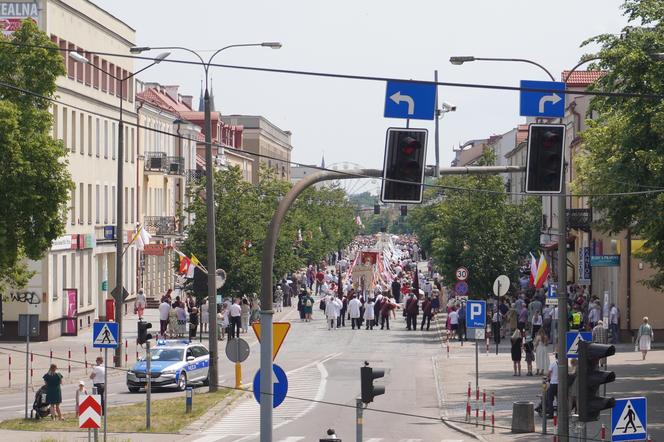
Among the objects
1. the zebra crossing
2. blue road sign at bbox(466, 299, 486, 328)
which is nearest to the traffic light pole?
the zebra crossing

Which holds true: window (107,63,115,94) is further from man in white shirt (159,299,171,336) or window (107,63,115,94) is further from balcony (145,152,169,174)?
man in white shirt (159,299,171,336)

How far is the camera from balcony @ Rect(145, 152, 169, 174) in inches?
3024

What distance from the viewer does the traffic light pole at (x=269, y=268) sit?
699 inches

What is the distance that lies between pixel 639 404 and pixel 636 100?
13921mm

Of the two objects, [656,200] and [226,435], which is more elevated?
[656,200]

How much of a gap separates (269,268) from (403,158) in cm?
242

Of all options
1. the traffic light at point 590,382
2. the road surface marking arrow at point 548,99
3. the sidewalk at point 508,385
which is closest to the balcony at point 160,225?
the sidewalk at point 508,385

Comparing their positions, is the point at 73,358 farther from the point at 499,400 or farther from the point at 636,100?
the point at 636,100

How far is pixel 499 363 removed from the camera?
1715 inches

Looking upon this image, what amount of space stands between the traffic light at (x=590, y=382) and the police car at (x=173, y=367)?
68.5ft

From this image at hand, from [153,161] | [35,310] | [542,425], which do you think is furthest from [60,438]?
[153,161]

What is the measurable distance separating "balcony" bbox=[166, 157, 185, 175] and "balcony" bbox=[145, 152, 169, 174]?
Result: 7.23 ft

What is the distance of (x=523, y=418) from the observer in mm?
27641

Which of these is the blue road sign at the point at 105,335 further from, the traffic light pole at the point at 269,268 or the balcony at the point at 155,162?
the balcony at the point at 155,162
